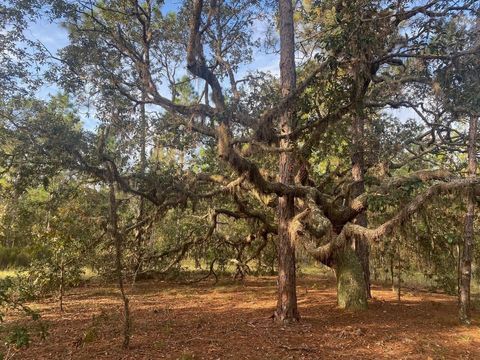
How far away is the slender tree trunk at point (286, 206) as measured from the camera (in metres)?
8.02

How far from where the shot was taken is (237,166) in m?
7.34

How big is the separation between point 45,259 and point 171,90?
6613 mm

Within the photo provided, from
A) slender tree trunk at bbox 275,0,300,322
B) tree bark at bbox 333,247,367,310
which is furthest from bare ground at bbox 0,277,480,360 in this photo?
slender tree trunk at bbox 275,0,300,322

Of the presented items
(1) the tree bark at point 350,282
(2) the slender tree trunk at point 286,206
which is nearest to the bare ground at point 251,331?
(1) the tree bark at point 350,282

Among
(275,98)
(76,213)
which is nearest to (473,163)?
(275,98)

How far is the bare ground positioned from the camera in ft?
20.7

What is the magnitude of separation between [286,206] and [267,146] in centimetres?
142

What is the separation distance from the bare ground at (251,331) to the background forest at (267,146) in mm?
503

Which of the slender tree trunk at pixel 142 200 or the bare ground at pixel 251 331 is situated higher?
the slender tree trunk at pixel 142 200

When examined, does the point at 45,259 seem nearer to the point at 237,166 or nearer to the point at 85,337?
the point at 85,337

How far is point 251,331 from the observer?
24.8ft

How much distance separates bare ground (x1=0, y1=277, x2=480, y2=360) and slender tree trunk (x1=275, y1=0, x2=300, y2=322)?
48 centimetres

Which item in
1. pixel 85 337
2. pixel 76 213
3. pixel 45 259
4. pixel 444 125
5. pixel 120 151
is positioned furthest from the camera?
pixel 120 151

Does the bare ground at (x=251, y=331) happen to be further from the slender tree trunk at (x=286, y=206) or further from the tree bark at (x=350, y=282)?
the slender tree trunk at (x=286, y=206)
